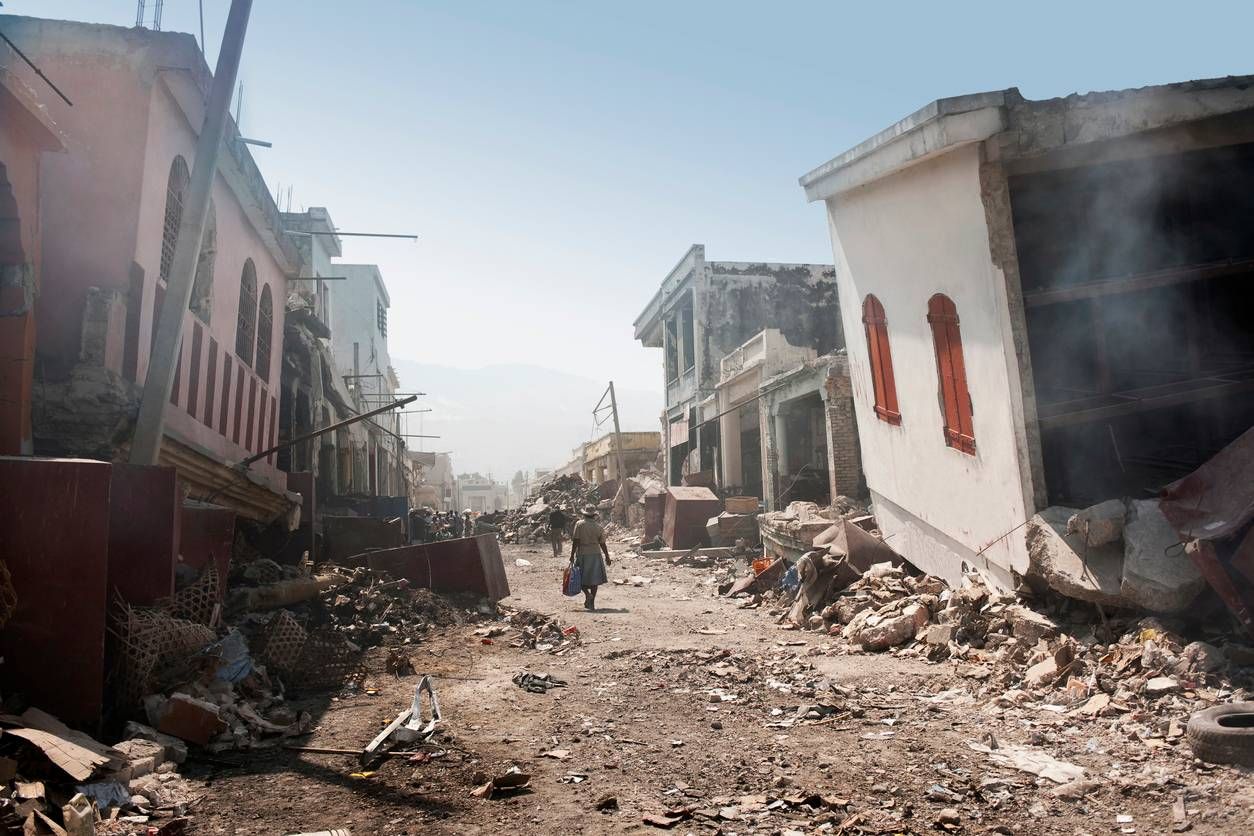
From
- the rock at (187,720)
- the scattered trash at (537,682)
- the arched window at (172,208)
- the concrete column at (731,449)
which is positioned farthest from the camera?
the concrete column at (731,449)

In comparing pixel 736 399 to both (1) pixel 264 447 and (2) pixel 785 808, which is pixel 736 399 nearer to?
(1) pixel 264 447

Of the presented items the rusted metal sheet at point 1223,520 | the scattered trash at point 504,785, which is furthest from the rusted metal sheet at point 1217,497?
the scattered trash at point 504,785

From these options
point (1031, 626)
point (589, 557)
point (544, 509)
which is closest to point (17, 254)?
point (589, 557)

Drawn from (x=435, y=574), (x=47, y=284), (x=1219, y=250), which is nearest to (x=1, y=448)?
(x=47, y=284)

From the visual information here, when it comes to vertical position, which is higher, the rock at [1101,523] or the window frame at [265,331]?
the window frame at [265,331]

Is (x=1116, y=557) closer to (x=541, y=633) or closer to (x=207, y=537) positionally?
(x=541, y=633)

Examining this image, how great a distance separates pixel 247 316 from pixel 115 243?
545 cm

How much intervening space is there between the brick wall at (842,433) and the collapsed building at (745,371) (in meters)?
1.63

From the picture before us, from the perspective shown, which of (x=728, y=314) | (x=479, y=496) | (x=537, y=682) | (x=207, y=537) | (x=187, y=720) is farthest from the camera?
(x=479, y=496)

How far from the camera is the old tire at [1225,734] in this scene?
410cm

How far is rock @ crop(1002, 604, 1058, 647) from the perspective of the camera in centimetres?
659

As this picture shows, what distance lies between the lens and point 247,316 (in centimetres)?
1359

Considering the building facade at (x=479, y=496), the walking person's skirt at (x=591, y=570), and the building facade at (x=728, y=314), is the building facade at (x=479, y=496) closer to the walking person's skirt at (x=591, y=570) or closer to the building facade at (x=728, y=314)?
A: the building facade at (x=728, y=314)

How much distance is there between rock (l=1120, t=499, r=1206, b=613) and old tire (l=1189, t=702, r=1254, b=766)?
1.22 m
